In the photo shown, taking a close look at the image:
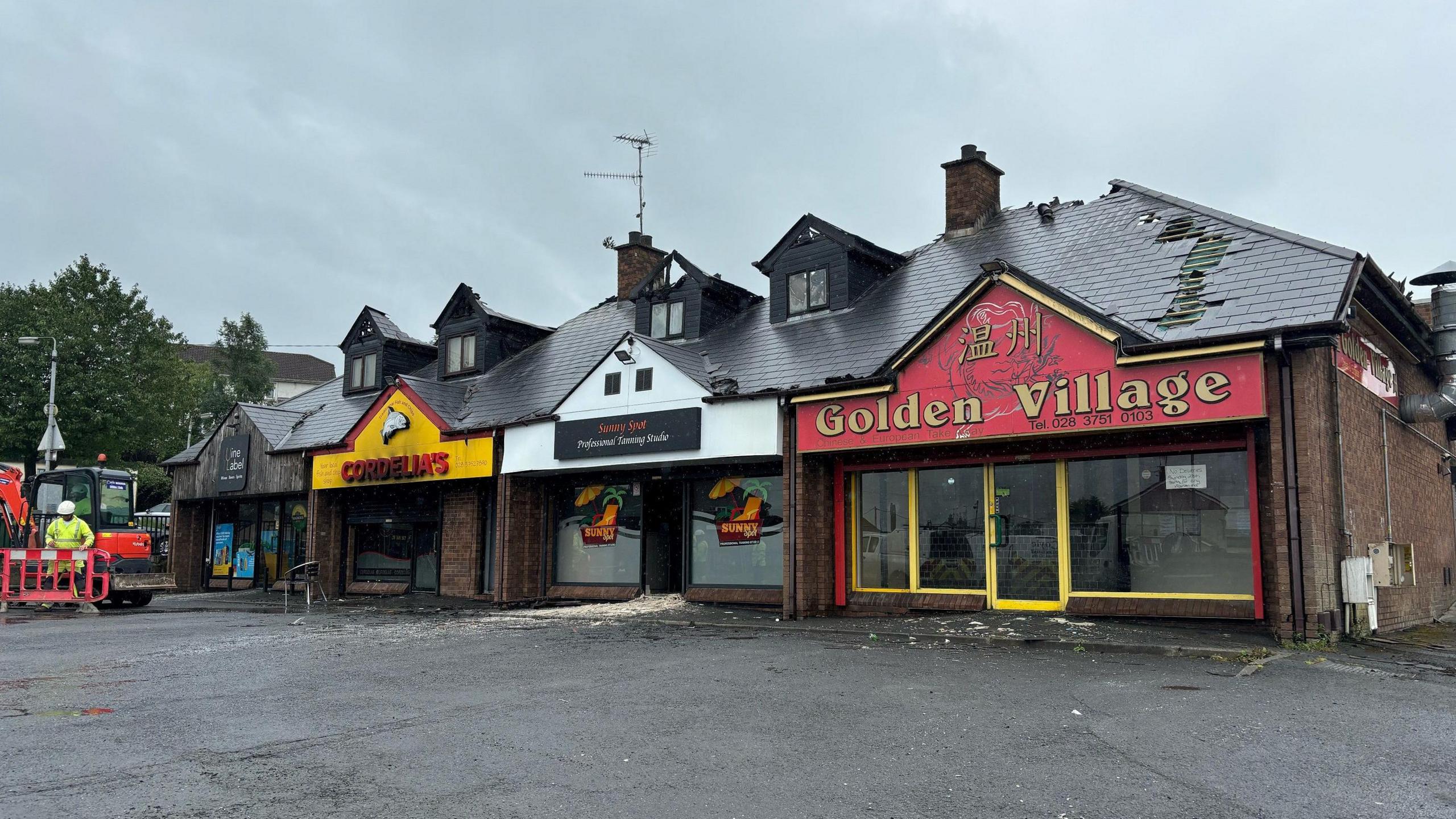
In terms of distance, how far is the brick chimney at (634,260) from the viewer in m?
26.5

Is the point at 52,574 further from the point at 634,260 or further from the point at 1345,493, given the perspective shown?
the point at 1345,493

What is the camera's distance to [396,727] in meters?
7.35

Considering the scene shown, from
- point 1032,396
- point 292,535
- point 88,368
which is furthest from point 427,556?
point 88,368

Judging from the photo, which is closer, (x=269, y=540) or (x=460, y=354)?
(x=460, y=354)

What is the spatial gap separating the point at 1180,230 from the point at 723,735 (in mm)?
12304

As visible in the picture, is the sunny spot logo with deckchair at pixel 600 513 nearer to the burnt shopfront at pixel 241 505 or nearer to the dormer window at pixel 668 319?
the dormer window at pixel 668 319

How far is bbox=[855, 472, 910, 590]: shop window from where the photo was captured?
1631 cm

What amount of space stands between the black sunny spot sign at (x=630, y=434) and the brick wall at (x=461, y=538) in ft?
12.7

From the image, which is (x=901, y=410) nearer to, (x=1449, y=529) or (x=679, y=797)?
(x=679, y=797)

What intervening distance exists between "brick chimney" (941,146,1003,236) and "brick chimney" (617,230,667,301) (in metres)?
8.48

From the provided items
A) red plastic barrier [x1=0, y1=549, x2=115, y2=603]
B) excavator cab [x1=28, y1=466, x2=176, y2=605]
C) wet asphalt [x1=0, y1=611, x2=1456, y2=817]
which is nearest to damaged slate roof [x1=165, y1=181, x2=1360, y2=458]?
excavator cab [x1=28, y1=466, x2=176, y2=605]

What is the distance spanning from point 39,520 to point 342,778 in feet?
66.9

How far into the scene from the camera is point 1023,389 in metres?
13.9

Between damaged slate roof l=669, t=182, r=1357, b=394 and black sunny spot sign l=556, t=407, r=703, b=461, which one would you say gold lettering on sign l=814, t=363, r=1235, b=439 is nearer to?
damaged slate roof l=669, t=182, r=1357, b=394
